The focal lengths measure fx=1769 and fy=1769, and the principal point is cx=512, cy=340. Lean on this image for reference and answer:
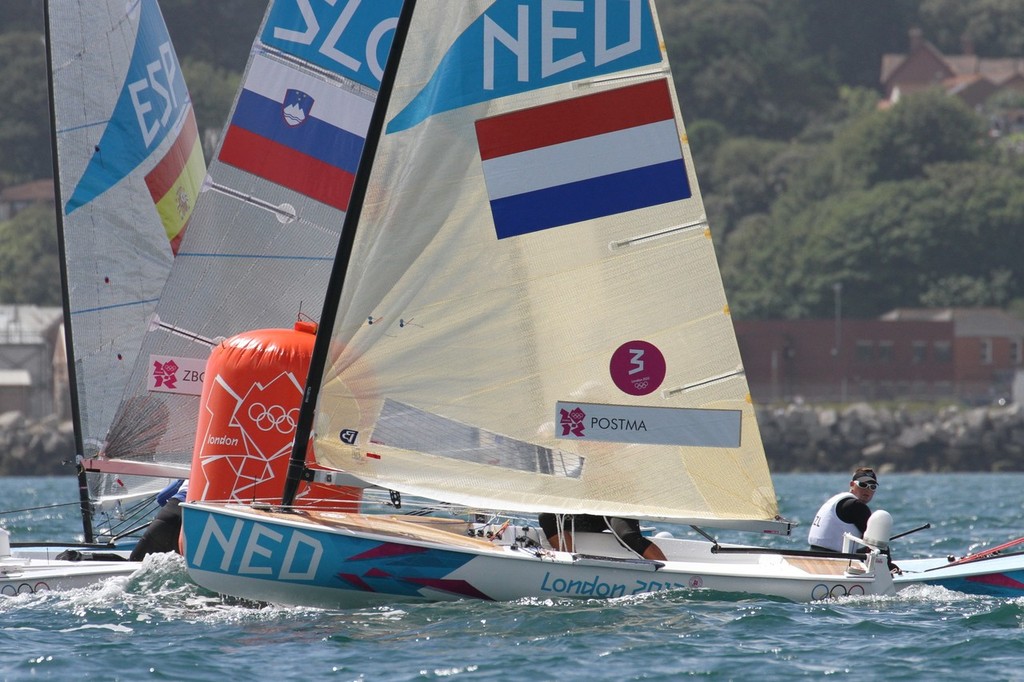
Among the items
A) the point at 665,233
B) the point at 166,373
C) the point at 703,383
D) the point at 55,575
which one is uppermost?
the point at 665,233

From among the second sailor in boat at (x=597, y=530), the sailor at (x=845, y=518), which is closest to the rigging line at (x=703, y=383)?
the second sailor in boat at (x=597, y=530)

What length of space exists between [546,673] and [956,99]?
8343cm

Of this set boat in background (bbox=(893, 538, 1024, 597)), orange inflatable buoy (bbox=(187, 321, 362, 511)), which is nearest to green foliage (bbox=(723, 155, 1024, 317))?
boat in background (bbox=(893, 538, 1024, 597))

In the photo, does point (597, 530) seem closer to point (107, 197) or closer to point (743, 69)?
point (107, 197)

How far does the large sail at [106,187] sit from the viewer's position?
593 inches

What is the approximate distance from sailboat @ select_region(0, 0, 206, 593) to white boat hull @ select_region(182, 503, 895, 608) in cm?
382

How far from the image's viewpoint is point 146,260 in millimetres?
15398

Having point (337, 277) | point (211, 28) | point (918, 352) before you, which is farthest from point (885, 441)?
point (211, 28)

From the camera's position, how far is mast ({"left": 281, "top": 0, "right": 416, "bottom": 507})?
37.9ft

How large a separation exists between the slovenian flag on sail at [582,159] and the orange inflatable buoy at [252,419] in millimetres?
1927

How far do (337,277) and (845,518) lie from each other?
3.99 meters

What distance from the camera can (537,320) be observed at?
1172cm

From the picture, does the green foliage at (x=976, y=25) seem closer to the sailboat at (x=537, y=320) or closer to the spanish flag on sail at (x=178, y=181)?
the spanish flag on sail at (x=178, y=181)

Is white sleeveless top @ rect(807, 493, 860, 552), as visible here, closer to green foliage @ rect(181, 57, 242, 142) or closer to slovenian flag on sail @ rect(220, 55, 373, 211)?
slovenian flag on sail @ rect(220, 55, 373, 211)
